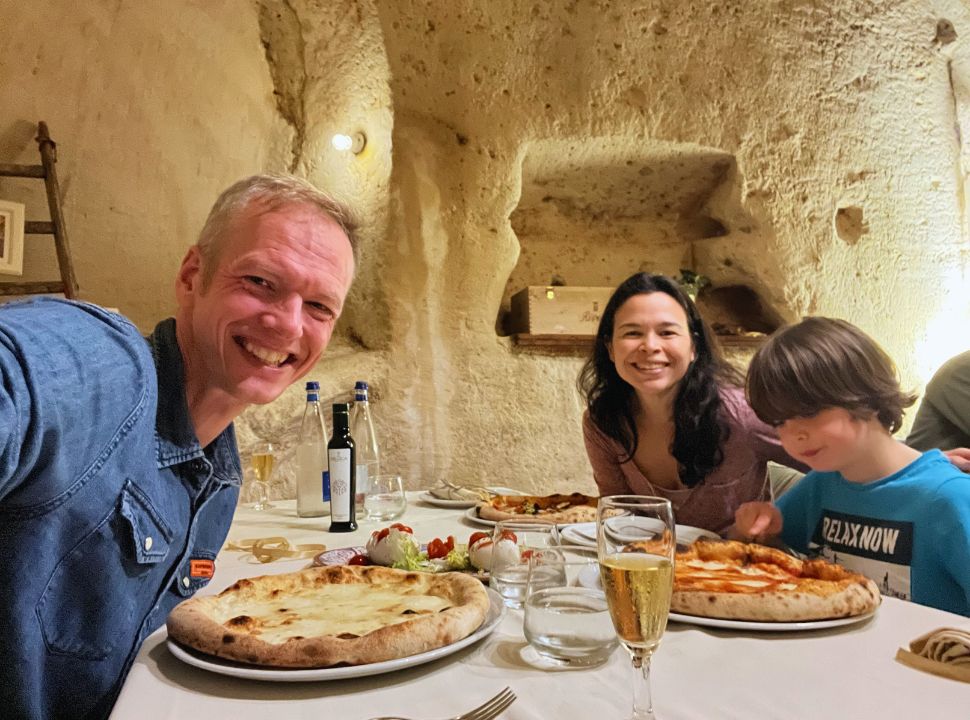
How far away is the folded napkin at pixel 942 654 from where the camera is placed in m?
0.63

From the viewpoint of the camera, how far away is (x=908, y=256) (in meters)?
3.95

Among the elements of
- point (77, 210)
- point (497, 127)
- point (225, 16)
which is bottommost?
point (77, 210)

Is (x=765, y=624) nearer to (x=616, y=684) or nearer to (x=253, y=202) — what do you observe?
(x=616, y=684)

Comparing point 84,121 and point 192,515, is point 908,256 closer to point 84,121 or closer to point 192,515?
point 192,515

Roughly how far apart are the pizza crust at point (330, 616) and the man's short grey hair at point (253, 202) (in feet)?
1.76

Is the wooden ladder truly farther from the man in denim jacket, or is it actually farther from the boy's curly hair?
the boy's curly hair

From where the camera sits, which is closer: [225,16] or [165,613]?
[165,613]

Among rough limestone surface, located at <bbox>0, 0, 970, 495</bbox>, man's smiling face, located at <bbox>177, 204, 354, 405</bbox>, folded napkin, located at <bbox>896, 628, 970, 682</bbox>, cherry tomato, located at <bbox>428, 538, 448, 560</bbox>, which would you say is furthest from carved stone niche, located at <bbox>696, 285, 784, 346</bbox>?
folded napkin, located at <bbox>896, 628, 970, 682</bbox>

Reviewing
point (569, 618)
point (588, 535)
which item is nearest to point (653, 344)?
point (588, 535)

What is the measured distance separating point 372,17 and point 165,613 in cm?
346

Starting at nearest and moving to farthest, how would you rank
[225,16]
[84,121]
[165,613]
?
[165,613]
[84,121]
[225,16]

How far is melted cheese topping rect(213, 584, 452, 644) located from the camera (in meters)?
0.74

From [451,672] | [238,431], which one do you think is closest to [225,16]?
[238,431]

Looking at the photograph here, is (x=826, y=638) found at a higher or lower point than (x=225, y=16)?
lower
